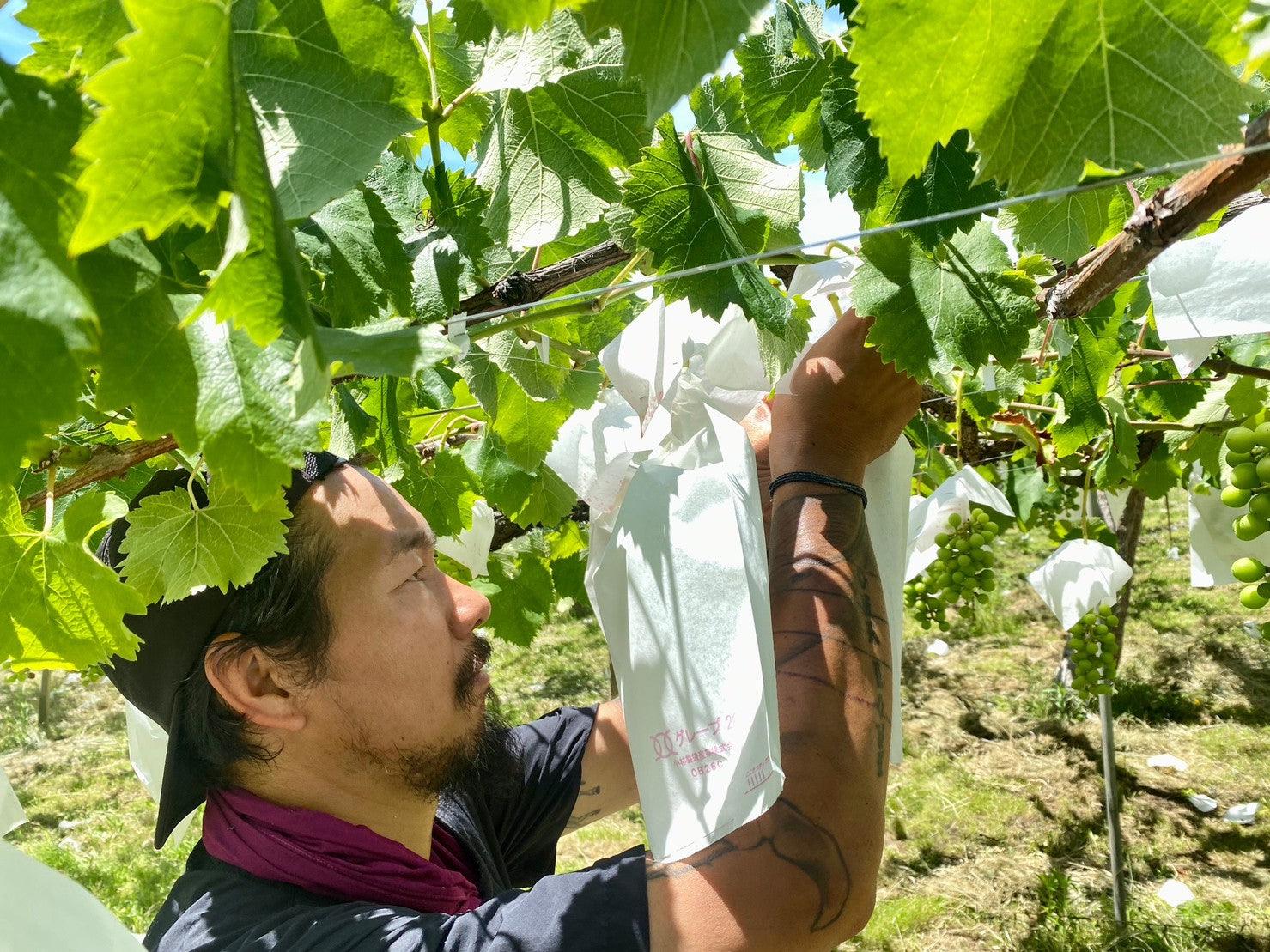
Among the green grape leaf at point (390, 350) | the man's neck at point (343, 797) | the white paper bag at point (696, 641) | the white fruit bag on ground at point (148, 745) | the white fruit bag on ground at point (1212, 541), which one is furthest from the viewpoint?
the white fruit bag on ground at point (1212, 541)

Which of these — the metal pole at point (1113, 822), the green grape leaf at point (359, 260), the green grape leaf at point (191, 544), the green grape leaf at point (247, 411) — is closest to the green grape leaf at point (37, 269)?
the green grape leaf at point (247, 411)

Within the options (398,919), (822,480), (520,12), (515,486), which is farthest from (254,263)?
(515,486)

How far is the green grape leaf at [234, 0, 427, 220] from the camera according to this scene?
1.81ft

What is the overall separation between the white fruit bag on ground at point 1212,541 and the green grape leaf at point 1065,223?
5.61 ft

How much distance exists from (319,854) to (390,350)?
3.54ft

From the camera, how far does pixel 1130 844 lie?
3.98 meters

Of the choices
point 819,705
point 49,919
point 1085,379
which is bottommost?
point 49,919

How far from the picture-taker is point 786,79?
1115 millimetres

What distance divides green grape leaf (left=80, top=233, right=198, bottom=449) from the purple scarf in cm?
100

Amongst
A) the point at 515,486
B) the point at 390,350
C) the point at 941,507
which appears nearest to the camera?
the point at 390,350

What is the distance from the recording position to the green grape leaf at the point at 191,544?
0.99 m

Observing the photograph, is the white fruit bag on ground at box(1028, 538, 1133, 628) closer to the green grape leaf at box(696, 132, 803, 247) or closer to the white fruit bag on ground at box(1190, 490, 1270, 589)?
the white fruit bag on ground at box(1190, 490, 1270, 589)

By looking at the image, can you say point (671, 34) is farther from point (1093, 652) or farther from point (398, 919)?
point (1093, 652)

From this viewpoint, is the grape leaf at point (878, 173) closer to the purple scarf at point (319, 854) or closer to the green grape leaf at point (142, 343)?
the green grape leaf at point (142, 343)
